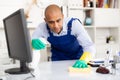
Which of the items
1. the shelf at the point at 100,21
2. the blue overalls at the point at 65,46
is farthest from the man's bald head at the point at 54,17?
the shelf at the point at 100,21

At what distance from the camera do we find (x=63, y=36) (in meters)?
2.14

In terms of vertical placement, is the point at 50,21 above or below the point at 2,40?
above

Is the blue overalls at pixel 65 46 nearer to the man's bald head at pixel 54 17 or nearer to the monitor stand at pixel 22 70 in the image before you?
the man's bald head at pixel 54 17

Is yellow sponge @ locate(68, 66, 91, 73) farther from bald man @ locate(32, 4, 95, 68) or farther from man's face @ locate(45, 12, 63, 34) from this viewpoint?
man's face @ locate(45, 12, 63, 34)

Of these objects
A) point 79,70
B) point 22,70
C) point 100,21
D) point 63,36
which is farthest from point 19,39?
point 100,21

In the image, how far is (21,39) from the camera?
1363mm

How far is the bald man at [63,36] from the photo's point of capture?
1.89 meters

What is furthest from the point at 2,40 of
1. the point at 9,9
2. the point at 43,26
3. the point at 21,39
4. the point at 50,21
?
the point at 21,39

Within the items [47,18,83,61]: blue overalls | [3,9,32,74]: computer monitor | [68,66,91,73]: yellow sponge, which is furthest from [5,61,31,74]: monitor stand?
[47,18,83,61]: blue overalls

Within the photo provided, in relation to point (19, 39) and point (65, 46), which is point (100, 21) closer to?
point (65, 46)

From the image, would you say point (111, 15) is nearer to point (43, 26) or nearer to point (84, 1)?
point (84, 1)

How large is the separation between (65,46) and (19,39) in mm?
894

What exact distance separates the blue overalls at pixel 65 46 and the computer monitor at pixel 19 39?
0.60m

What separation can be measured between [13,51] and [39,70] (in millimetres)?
238
